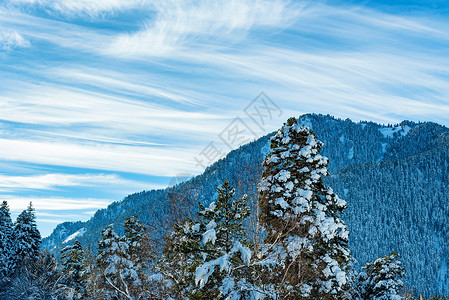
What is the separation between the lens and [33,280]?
133 feet

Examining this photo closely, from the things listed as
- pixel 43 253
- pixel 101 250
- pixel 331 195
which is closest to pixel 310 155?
pixel 331 195

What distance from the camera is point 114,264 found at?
983 inches

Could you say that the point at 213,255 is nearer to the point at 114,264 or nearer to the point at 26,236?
the point at 114,264

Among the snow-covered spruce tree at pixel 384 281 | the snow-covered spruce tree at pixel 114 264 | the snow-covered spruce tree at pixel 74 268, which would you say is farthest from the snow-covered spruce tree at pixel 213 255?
the snow-covered spruce tree at pixel 74 268

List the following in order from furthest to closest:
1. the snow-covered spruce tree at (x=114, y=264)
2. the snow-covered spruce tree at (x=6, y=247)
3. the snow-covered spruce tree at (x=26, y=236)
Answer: the snow-covered spruce tree at (x=26, y=236), the snow-covered spruce tree at (x=6, y=247), the snow-covered spruce tree at (x=114, y=264)

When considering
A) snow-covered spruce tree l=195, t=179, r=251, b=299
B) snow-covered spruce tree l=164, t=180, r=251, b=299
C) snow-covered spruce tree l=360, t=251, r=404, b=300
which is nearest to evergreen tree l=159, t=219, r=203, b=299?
snow-covered spruce tree l=164, t=180, r=251, b=299

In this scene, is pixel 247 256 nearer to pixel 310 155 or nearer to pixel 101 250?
pixel 310 155

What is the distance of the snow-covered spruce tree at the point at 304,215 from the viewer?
15.8 meters

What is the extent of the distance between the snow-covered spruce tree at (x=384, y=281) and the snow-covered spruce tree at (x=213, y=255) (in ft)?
57.7

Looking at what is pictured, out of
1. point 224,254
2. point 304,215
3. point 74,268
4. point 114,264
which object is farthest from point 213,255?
point 74,268

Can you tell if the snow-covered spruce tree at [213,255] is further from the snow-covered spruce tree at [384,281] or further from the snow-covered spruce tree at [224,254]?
the snow-covered spruce tree at [384,281]

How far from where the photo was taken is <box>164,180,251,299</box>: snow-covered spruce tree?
9.54m

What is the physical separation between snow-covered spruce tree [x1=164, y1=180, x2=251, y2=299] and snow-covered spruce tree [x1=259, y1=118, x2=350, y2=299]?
2.30 meters

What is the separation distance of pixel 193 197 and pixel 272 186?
143 inches
